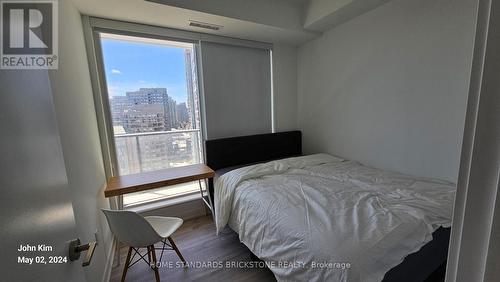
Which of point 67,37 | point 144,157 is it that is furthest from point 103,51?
point 144,157

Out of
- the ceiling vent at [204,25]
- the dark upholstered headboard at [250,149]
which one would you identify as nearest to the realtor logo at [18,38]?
the ceiling vent at [204,25]

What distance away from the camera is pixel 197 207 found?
9.40 feet

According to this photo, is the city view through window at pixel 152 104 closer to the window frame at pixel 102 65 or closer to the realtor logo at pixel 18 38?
the window frame at pixel 102 65

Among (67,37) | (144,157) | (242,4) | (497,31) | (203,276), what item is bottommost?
(203,276)

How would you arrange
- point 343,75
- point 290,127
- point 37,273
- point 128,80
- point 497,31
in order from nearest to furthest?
point 497,31 < point 37,273 < point 128,80 < point 343,75 < point 290,127

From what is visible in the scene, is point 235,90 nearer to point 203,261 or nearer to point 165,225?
point 165,225

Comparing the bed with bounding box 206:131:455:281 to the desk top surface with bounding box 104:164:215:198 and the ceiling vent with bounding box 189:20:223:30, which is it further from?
the ceiling vent with bounding box 189:20:223:30

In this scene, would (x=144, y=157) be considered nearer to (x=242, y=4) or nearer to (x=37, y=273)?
(x=242, y=4)

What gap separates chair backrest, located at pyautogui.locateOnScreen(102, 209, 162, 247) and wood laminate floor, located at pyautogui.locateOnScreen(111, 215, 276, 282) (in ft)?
1.61

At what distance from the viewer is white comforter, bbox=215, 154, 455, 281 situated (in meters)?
1.12

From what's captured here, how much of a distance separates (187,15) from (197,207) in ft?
→ 7.62

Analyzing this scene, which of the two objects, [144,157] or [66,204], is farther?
[144,157]

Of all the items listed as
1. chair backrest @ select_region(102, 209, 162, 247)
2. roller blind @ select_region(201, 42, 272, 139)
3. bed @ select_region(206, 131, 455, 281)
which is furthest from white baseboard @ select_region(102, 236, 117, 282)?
roller blind @ select_region(201, 42, 272, 139)

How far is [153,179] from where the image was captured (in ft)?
7.06
